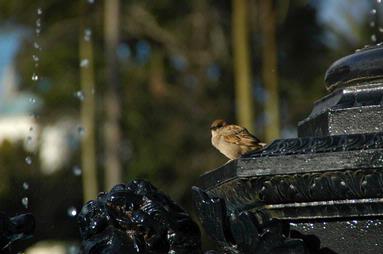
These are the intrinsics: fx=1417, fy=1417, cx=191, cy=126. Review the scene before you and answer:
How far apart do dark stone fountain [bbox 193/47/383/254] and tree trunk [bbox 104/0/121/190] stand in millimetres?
25448

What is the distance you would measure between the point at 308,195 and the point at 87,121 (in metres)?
30.3

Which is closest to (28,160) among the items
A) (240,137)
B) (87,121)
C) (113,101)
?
(87,121)

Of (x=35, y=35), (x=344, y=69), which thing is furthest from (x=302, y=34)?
(x=344, y=69)

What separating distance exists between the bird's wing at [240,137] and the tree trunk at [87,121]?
76.5 ft

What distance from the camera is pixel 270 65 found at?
29.3 meters

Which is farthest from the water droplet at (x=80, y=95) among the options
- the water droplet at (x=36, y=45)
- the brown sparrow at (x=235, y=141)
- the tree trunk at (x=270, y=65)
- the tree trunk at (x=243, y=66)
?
the brown sparrow at (x=235, y=141)

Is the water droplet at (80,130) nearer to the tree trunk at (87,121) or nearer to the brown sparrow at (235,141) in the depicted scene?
the tree trunk at (87,121)

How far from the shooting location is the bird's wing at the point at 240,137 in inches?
300

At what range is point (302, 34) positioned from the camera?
112 ft

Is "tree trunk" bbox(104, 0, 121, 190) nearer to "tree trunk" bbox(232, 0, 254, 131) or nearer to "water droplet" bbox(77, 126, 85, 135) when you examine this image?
"water droplet" bbox(77, 126, 85, 135)

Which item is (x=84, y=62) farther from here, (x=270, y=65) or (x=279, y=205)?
(x=279, y=205)

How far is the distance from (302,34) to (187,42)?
12.0 feet

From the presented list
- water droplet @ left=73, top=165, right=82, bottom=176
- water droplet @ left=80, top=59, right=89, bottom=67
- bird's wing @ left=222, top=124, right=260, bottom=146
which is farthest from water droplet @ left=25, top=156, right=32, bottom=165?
bird's wing @ left=222, top=124, right=260, bottom=146

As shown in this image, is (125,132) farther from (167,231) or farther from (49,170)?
(167,231)
